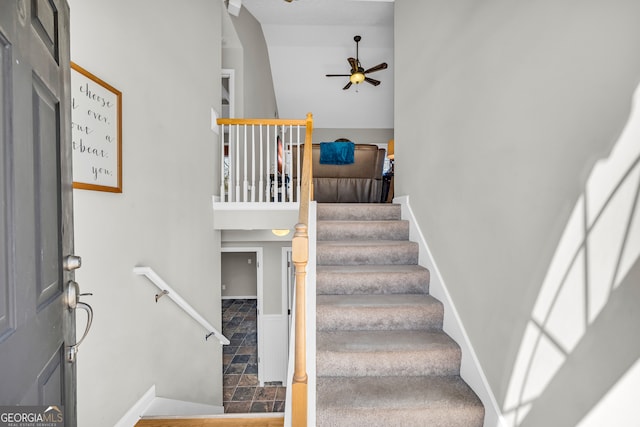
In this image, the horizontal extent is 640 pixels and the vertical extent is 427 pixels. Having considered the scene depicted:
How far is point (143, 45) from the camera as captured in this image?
6.62 ft

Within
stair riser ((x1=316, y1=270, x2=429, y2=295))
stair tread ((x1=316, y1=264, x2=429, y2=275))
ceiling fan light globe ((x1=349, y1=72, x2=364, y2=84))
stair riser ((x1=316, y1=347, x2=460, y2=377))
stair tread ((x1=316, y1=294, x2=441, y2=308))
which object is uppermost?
ceiling fan light globe ((x1=349, y1=72, x2=364, y2=84))

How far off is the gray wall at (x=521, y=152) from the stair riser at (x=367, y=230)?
47 centimetres

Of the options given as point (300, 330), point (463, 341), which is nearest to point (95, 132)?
point (300, 330)

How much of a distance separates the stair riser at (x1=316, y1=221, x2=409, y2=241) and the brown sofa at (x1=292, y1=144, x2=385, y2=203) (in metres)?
1.67

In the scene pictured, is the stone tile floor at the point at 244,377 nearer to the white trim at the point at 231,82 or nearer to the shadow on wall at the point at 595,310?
the shadow on wall at the point at 595,310

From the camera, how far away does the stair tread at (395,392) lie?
1593 mm

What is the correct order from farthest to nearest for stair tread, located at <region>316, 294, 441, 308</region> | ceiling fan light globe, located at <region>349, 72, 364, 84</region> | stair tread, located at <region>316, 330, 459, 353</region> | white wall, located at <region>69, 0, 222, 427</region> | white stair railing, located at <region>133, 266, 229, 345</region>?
1. ceiling fan light globe, located at <region>349, 72, 364, 84</region>
2. stair tread, located at <region>316, 294, 441, 308</region>
3. white stair railing, located at <region>133, 266, 229, 345</region>
4. stair tread, located at <region>316, 330, 459, 353</region>
5. white wall, located at <region>69, 0, 222, 427</region>

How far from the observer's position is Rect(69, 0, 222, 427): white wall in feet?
5.26

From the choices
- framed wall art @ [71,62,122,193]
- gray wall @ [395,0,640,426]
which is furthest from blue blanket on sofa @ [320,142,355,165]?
framed wall art @ [71,62,122,193]

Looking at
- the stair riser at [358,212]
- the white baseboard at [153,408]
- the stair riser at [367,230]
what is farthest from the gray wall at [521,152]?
the white baseboard at [153,408]

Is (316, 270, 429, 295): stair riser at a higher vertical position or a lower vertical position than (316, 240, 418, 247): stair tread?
lower

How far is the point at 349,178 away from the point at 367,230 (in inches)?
70.5

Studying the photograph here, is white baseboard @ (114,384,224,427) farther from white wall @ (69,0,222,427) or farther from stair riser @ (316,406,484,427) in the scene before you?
stair riser @ (316,406,484,427)

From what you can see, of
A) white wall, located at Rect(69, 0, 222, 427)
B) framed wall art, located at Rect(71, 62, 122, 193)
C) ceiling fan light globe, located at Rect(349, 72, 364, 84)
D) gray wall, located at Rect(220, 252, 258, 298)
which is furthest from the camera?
gray wall, located at Rect(220, 252, 258, 298)
